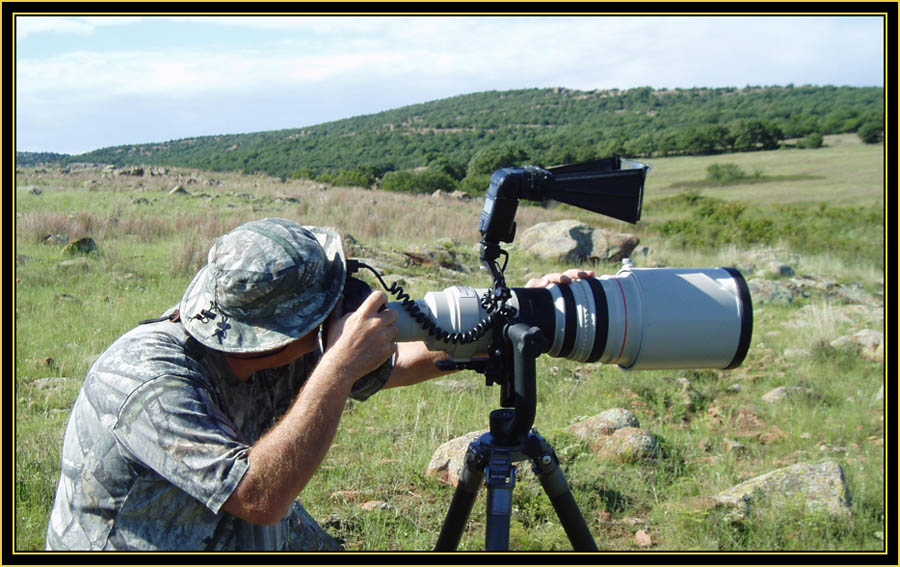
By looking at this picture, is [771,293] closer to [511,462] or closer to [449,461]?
[449,461]

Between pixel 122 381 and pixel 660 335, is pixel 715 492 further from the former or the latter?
pixel 122 381

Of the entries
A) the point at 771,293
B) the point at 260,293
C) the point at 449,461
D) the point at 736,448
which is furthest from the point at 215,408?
→ the point at 771,293

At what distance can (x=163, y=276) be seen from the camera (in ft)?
25.5

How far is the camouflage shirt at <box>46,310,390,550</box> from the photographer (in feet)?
5.98

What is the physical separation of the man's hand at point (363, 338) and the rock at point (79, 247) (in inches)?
300

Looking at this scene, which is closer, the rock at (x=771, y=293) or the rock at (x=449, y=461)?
the rock at (x=449, y=461)

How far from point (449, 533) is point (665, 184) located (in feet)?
131

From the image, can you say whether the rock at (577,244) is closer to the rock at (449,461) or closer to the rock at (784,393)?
the rock at (784,393)

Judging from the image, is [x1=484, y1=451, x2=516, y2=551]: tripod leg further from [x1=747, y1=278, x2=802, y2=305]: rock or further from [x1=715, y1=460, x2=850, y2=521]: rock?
[x1=747, y1=278, x2=802, y2=305]: rock

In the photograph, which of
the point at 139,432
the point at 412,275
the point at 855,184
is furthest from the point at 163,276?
the point at 855,184

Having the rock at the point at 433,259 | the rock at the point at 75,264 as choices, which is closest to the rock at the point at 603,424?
the rock at the point at 433,259

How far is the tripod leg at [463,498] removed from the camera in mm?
2279

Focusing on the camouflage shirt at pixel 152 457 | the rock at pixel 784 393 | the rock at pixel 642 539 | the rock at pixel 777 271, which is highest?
the camouflage shirt at pixel 152 457

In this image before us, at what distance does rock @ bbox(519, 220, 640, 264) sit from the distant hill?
57.3 feet
